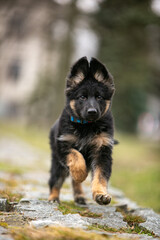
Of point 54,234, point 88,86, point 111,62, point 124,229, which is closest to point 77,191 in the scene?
point 88,86

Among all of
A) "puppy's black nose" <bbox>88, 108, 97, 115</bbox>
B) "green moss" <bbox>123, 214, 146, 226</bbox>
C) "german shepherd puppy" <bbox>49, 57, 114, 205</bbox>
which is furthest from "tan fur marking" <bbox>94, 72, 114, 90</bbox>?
"green moss" <bbox>123, 214, 146, 226</bbox>

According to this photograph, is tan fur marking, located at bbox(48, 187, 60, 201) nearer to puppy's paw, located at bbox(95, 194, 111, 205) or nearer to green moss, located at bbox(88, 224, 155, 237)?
puppy's paw, located at bbox(95, 194, 111, 205)

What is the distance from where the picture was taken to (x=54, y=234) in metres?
2.39

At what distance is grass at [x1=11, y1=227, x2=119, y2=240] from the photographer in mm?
2312

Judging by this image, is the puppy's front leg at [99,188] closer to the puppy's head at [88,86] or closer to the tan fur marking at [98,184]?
the tan fur marking at [98,184]

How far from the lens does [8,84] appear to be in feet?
111

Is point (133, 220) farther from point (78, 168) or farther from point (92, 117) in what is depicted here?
point (92, 117)

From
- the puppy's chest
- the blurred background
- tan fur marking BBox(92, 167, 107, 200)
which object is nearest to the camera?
tan fur marking BBox(92, 167, 107, 200)

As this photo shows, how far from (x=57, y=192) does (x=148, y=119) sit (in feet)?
80.9

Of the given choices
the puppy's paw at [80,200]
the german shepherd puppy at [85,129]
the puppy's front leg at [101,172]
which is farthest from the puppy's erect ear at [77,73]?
the puppy's paw at [80,200]

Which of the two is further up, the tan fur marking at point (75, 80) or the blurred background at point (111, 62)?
the blurred background at point (111, 62)

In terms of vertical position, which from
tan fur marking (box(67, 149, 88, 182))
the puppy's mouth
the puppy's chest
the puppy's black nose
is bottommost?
tan fur marking (box(67, 149, 88, 182))

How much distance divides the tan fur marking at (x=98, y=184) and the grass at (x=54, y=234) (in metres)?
0.88

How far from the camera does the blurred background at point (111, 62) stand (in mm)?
9844
